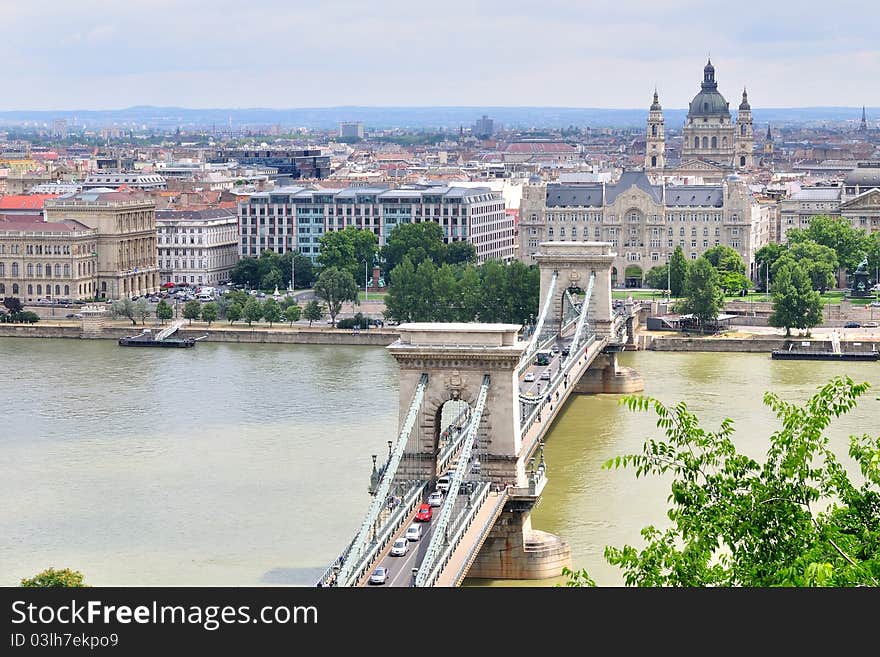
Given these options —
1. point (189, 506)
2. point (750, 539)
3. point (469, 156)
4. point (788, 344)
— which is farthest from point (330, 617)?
point (469, 156)

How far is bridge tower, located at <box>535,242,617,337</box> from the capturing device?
35.4m

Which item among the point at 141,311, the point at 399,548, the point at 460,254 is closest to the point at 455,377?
the point at 399,548

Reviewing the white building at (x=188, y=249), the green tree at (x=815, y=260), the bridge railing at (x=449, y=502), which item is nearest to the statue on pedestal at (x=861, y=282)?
the green tree at (x=815, y=260)

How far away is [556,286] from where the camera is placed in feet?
119

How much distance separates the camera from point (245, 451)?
2509 cm

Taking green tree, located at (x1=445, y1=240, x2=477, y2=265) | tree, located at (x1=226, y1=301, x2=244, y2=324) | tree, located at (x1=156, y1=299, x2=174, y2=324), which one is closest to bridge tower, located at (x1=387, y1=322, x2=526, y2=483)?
tree, located at (x1=226, y1=301, x2=244, y2=324)

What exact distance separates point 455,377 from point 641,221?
34253 millimetres

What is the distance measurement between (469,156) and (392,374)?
83025 millimetres

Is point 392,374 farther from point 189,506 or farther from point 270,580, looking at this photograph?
point 270,580

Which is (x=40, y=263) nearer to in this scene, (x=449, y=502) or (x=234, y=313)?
(x=234, y=313)

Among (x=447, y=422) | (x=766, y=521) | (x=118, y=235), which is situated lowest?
(x=447, y=422)

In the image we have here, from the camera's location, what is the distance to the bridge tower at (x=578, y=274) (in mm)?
35375

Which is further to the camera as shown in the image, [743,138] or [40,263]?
[743,138]

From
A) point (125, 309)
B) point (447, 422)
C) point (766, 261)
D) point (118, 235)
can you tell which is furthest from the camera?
point (766, 261)
